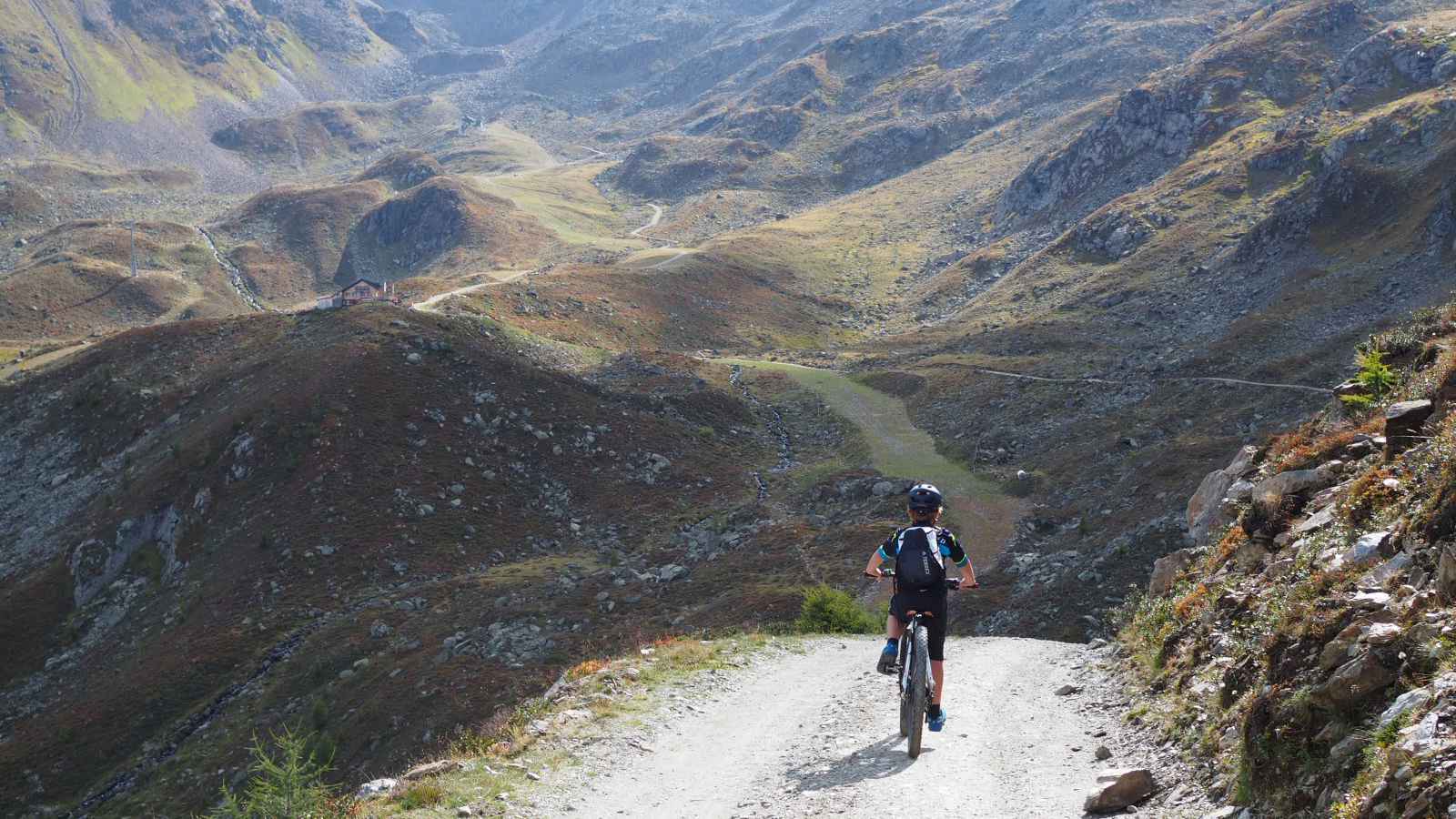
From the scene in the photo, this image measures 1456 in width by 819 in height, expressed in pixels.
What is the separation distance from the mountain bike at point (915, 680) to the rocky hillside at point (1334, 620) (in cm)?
288

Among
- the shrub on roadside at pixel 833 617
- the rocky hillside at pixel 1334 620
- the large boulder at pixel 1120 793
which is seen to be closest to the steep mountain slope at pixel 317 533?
the shrub on roadside at pixel 833 617

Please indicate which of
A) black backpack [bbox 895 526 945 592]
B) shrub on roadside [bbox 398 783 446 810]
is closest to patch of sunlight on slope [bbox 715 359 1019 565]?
black backpack [bbox 895 526 945 592]

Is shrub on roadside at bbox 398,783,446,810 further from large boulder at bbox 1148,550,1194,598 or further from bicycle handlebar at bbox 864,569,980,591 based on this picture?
large boulder at bbox 1148,550,1194,598

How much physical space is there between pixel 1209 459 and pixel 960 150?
166m

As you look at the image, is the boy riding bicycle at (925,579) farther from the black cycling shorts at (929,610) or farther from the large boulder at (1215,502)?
the large boulder at (1215,502)

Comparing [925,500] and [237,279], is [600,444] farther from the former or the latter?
[237,279]

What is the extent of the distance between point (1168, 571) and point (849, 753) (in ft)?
29.5

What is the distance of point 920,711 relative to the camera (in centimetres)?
A: 1153

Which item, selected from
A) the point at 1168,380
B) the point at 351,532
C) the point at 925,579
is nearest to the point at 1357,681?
the point at 925,579

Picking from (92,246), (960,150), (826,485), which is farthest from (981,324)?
(92,246)

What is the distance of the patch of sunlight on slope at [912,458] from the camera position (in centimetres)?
4119

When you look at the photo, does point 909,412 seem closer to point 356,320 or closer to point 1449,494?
point 356,320

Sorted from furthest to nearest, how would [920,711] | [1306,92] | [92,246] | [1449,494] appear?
[92,246]
[1306,92]
[920,711]
[1449,494]

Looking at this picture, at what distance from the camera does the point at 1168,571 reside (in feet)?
58.7
